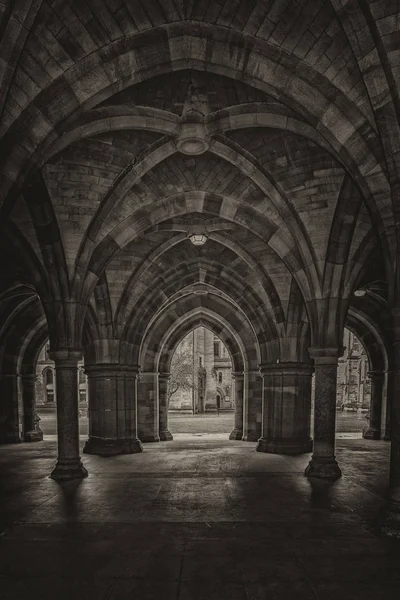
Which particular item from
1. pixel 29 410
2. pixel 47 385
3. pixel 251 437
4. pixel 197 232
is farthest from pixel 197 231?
pixel 47 385

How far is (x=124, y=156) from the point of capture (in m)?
8.08

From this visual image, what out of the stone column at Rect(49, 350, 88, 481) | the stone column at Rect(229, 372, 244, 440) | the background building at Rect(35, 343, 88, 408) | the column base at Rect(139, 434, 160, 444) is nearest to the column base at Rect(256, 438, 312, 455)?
the stone column at Rect(229, 372, 244, 440)

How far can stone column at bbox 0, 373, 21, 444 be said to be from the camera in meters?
16.7

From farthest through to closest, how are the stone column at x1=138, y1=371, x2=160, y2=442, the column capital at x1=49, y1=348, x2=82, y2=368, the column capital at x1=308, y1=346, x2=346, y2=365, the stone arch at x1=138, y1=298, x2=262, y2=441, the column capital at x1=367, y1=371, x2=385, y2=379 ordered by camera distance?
1. the column capital at x1=367, y1=371, x2=385, y2=379
2. the stone column at x1=138, y1=371, x2=160, y2=442
3. the stone arch at x1=138, y1=298, x2=262, y2=441
4. the column capital at x1=49, y1=348, x2=82, y2=368
5. the column capital at x1=308, y1=346, x2=346, y2=365

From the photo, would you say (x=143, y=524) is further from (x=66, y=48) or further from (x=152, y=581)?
(x=66, y=48)

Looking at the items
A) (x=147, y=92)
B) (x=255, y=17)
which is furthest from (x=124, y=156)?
(x=255, y=17)

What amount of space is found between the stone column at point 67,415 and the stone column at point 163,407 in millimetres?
9243

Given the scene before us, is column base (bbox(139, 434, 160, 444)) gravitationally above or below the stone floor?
below

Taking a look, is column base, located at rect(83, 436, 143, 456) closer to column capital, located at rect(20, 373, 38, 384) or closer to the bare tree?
column capital, located at rect(20, 373, 38, 384)

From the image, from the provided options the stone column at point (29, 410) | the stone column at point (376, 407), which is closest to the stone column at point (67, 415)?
the stone column at point (29, 410)

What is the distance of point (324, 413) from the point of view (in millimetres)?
9102

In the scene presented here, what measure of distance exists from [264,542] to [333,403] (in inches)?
177

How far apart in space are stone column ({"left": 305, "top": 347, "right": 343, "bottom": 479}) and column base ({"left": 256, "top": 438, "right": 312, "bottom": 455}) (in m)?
3.87

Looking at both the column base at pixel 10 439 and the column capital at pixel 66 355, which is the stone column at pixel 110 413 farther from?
the column base at pixel 10 439
